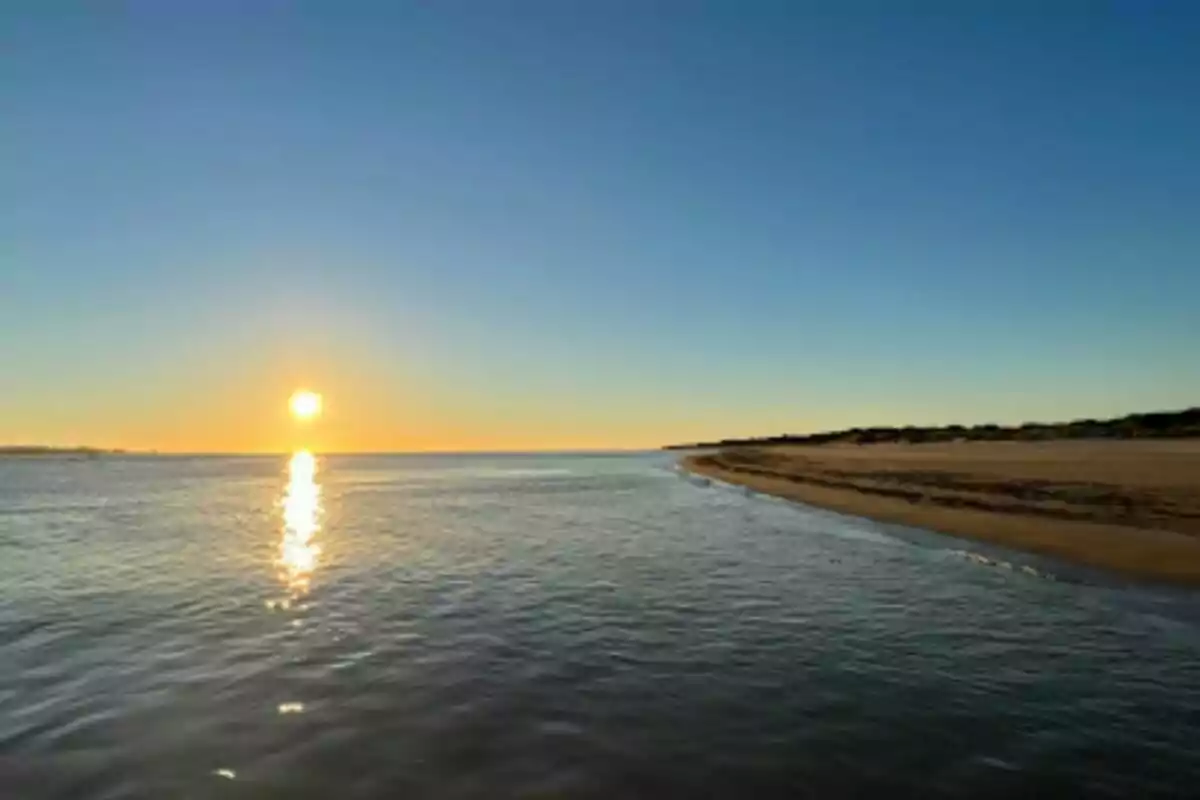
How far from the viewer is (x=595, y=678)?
42.9ft

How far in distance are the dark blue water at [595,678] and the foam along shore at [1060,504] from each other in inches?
116

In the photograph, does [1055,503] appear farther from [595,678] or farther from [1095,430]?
[1095,430]

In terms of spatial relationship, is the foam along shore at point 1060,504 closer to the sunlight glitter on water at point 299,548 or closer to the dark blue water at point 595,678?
the dark blue water at point 595,678

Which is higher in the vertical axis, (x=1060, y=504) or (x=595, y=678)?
(x=1060, y=504)

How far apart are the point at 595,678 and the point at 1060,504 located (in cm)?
3041

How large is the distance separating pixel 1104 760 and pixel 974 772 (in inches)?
71.1

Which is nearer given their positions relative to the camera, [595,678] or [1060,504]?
[595,678]

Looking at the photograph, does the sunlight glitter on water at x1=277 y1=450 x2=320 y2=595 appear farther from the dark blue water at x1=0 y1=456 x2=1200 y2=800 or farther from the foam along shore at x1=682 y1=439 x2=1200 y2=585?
the foam along shore at x1=682 y1=439 x2=1200 y2=585

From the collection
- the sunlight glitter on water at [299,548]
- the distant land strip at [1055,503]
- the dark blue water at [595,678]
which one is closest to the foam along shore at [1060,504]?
the distant land strip at [1055,503]

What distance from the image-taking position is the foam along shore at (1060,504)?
23.6 meters

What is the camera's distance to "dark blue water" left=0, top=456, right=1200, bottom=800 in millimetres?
9055

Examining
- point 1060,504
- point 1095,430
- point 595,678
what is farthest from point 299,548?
point 1095,430

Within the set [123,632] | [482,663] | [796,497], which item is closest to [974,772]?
[482,663]

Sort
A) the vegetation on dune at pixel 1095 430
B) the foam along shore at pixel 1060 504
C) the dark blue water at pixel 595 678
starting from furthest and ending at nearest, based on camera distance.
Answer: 1. the vegetation on dune at pixel 1095 430
2. the foam along shore at pixel 1060 504
3. the dark blue water at pixel 595 678
